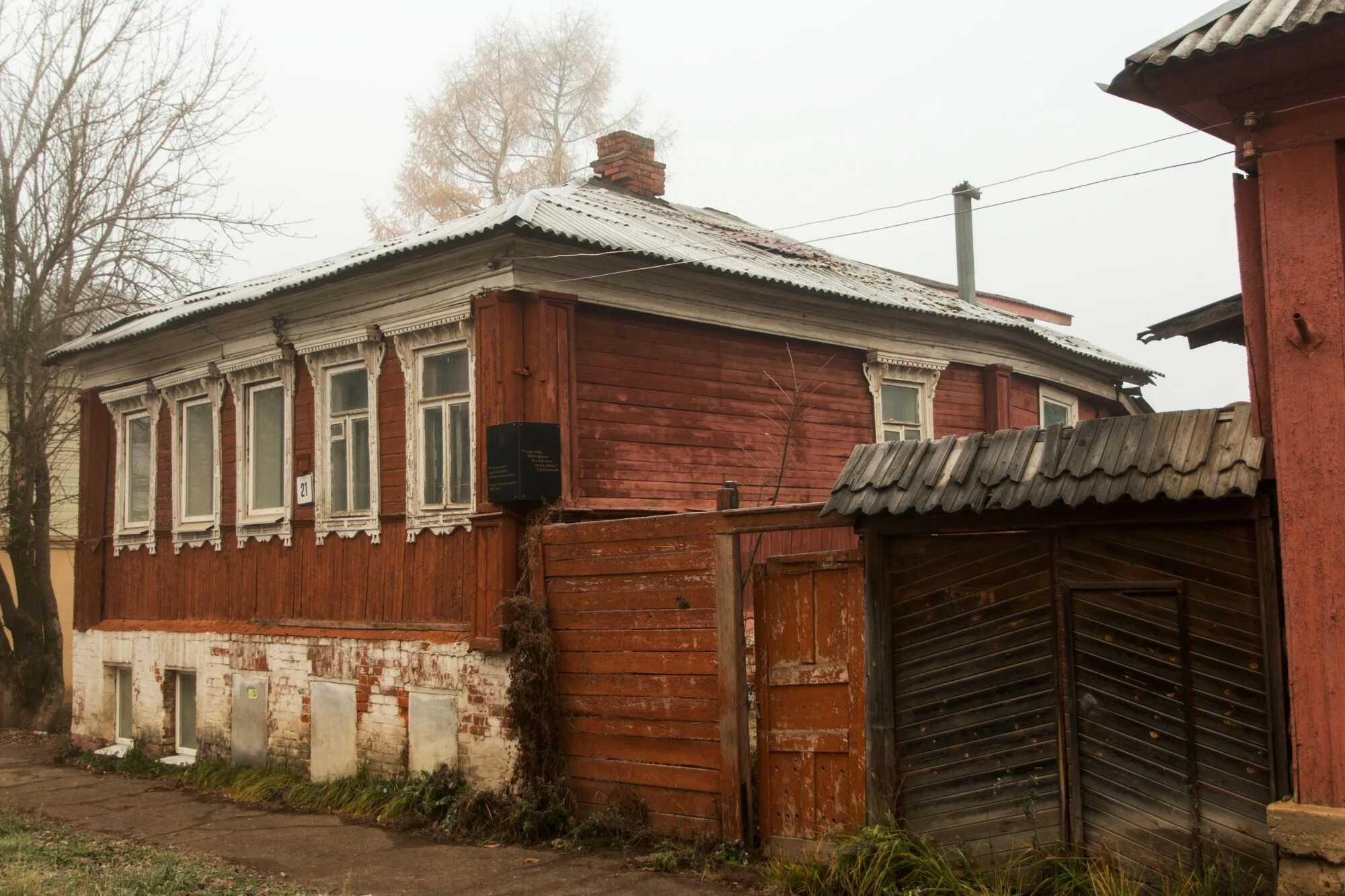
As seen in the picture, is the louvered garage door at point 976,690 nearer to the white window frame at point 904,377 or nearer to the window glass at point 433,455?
the window glass at point 433,455

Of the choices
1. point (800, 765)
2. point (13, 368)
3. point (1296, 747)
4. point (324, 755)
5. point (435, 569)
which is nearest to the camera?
point (1296, 747)

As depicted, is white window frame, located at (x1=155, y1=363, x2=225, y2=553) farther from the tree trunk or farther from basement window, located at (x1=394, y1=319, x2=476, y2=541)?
the tree trunk

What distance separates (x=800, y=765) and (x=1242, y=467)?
10.3 feet

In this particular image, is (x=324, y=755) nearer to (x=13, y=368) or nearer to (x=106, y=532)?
(x=106, y=532)

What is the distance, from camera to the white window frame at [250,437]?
12688 millimetres

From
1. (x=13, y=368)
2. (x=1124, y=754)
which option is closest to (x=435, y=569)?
(x=1124, y=754)

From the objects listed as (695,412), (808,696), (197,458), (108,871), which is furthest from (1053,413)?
(108,871)

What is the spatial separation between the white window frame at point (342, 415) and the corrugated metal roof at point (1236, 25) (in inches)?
288

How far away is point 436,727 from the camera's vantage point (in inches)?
410

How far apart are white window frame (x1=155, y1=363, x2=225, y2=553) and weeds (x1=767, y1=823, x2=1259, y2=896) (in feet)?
28.3

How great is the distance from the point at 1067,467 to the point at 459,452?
19.2 ft


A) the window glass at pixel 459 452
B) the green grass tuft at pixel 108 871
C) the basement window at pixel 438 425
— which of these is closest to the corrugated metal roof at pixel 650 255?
the basement window at pixel 438 425

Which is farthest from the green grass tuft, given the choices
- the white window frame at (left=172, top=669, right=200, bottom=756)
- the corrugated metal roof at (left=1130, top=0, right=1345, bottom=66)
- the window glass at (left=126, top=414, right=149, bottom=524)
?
the corrugated metal roof at (left=1130, top=0, right=1345, bottom=66)

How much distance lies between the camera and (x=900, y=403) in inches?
558
